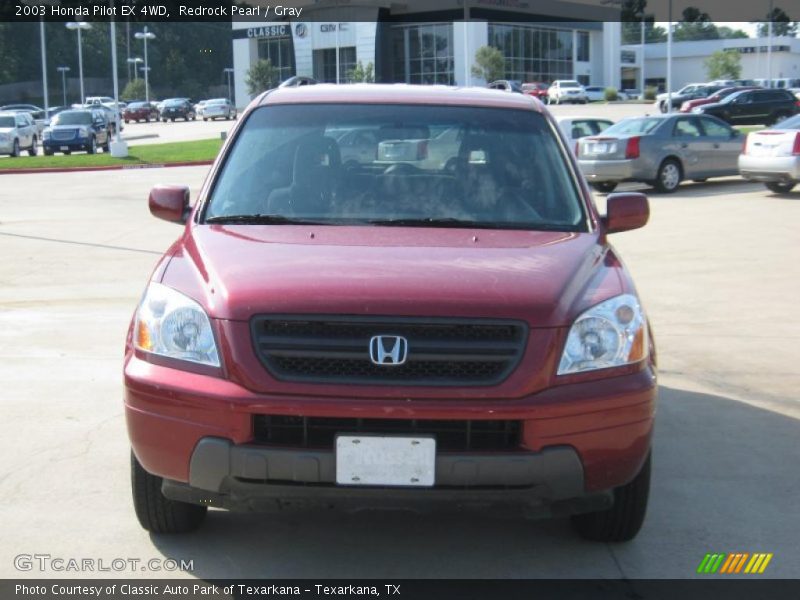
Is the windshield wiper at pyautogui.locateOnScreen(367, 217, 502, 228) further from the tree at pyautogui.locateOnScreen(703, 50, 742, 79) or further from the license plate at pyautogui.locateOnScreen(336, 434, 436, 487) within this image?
Result: the tree at pyautogui.locateOnScreen(703, 50, 742, 79)

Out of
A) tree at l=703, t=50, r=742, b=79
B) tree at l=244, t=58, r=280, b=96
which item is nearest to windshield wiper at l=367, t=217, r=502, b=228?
tree at l=244, t=58, r=280, b=96

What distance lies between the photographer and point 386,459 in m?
3.63

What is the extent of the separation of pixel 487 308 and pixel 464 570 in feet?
3.60

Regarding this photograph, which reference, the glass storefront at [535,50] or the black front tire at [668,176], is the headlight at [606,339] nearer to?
the black front tire at [668,176]

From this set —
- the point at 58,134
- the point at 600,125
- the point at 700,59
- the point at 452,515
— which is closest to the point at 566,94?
the point at 58,134

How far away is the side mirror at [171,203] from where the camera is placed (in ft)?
17.0

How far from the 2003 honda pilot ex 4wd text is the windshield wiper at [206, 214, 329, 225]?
25 cm

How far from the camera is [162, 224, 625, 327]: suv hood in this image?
374 cm

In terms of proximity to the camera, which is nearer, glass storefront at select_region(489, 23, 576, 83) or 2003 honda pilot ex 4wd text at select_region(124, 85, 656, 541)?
2003 honda pilot ex 4wd text at select_region(124, 85, 656, 541)

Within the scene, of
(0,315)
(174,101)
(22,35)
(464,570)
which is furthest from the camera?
(22,35)

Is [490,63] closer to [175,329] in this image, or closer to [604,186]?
[604,186]

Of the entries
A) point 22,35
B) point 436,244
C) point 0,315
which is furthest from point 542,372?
point 22,35

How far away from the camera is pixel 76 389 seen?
6746mm

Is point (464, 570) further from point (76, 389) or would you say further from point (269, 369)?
point (76, 389)
